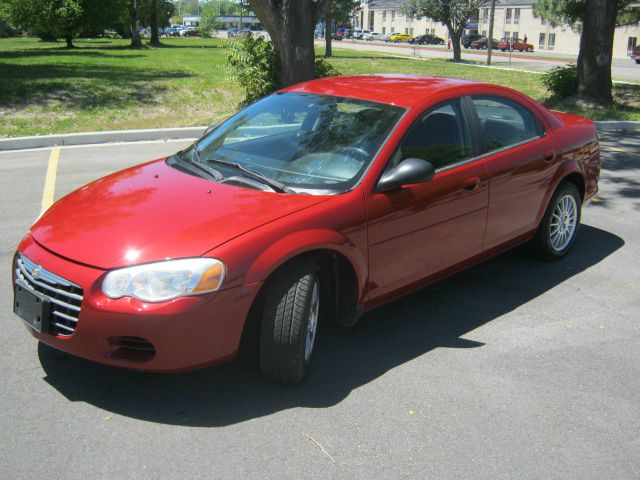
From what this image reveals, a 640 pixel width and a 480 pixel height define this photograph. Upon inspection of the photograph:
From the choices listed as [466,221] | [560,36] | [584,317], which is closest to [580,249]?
[584,317]

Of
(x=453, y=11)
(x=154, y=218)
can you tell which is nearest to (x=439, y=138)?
(x=154, y=218)

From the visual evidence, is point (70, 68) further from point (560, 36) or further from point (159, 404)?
point (560, 36)

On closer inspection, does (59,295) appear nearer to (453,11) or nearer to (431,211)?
(431,211)

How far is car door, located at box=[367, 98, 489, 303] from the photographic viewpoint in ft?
13.6

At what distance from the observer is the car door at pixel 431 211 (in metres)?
4.16

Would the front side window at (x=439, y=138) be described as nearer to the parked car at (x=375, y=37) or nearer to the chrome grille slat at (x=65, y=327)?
the chrome grille slat at (x=65, y=327)

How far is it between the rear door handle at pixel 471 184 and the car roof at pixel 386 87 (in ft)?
2.00

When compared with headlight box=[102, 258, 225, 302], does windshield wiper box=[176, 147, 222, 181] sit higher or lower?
higher

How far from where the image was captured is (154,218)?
3.72 metres

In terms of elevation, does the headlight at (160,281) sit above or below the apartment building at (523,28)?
below

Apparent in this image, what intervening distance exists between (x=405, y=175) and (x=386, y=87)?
3.55 ft

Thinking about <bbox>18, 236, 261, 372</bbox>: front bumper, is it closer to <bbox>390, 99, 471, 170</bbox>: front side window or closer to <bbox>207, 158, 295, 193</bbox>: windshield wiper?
<bbox>207, 158, 295, 193</bbox>: windshield wiper

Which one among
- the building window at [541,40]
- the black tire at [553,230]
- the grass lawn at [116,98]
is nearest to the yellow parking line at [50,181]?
the grass lawn at [116,98]

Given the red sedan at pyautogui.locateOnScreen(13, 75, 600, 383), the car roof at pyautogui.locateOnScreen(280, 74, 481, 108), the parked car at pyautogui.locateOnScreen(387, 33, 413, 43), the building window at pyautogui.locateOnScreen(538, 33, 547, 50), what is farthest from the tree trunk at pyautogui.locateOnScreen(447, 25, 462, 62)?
the parked car at pyautogui.locateOnScreen(387, 33, 413, 43)
